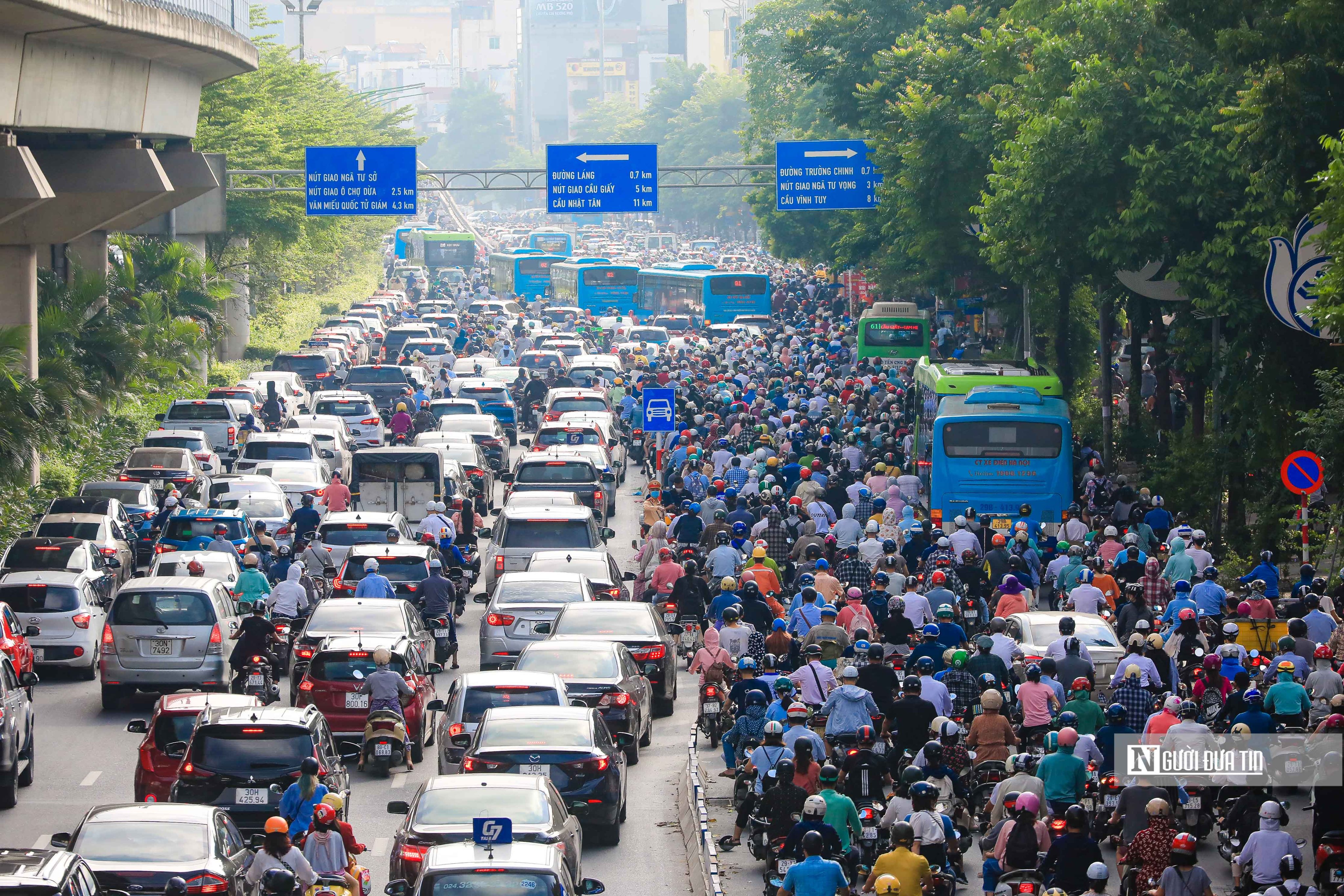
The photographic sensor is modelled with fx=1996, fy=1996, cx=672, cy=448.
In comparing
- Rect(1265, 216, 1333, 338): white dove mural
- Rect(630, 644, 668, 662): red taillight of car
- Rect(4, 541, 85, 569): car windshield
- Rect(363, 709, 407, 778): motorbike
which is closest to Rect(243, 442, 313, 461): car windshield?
Rect(4, 541, 85, 569): car windshield

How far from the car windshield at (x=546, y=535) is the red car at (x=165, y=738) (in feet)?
29.6

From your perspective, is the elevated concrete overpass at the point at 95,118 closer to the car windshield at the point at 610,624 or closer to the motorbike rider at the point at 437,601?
the motorbike rider at the point at 437,601

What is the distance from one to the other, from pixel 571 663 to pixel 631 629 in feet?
6.81

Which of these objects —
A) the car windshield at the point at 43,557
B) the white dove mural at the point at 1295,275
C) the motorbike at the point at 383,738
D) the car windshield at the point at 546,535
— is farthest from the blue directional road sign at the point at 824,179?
the motorbike at the point at 383,738

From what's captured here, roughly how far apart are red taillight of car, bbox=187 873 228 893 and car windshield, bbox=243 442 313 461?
21157 millimetres

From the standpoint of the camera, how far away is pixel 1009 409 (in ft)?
91.6

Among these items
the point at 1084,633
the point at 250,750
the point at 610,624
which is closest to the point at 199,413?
the point at 610,624

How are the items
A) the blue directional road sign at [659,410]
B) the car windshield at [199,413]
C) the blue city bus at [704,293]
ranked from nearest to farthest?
1. the blue directional road sign at [659,410]
2. the car windshield at [199,413]
3. the blue city bus at [704,293]

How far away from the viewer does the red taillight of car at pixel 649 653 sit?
19.8m

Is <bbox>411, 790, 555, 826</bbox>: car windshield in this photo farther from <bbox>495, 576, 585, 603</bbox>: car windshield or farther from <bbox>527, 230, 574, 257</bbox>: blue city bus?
<bbox>527, 230, 574, 257</bbox>: blue city bus

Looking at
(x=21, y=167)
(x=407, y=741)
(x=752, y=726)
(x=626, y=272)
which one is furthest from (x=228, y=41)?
(x=626, y=272)

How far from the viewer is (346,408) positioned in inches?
1571

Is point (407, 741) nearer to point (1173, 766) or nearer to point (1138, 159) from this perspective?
point (1173, 766)

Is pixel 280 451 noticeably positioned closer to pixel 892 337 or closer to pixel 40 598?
pixel 40 598
